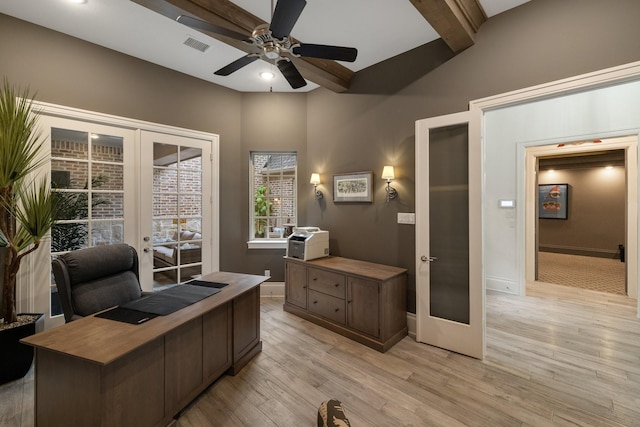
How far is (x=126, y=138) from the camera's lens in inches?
127

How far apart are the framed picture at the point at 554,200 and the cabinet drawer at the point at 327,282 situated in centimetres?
793

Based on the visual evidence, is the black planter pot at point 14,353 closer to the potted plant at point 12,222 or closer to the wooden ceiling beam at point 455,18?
the potted plant at point 12,222

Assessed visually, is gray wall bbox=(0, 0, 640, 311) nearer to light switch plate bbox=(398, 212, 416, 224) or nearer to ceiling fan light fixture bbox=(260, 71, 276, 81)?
light switch plate bbox=(398, 212, 416, 224)

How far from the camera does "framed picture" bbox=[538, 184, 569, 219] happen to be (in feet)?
25.3

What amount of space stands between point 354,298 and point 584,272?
577 cm

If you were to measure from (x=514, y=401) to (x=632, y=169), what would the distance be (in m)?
4.48

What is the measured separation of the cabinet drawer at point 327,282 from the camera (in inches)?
123

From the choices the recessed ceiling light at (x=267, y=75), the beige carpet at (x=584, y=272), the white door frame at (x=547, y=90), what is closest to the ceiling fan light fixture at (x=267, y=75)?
the recessed ceiling light at (x=267, y=75)

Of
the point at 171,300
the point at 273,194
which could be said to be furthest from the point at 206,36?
the point at 171,300

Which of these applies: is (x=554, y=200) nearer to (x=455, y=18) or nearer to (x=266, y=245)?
(x=455, y=18)

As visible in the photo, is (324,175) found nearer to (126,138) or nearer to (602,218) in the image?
(126,138)

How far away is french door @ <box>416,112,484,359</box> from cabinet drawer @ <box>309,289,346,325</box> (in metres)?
0.82

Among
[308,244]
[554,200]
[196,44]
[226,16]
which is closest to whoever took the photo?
[226,16]

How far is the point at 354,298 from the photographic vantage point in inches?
118
